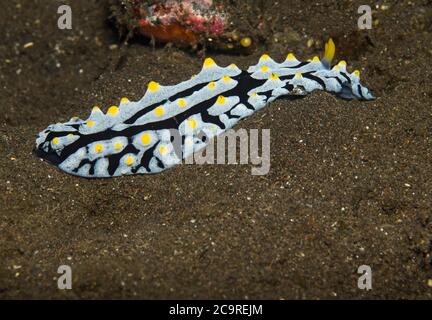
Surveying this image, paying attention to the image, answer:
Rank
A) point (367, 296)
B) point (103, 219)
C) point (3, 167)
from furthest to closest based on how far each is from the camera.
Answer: point (3, 167), point (103, 219), point (367, 296)

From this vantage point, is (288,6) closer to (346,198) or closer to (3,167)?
(346,198)

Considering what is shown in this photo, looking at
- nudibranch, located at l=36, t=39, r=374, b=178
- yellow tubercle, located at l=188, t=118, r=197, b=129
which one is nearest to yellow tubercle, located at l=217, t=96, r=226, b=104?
nudibranch, located at l=36, t=39, r=374, b=178

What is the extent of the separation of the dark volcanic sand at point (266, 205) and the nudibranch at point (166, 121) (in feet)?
0.42

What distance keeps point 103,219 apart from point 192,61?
2.51 meters

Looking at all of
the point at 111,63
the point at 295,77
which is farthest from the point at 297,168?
the point at 111,63

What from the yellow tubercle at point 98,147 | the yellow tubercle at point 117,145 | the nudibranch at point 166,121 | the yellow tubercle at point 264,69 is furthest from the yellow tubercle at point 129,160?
the yellow tubercle at point 264,69

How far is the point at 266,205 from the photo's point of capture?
11.7 ft

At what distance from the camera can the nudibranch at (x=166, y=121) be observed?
3.96 metres

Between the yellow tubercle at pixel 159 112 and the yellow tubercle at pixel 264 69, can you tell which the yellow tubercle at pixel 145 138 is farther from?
the yellow tubercle at pixel 264 69

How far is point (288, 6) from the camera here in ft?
18.1

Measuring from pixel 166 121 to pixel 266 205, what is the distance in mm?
1219

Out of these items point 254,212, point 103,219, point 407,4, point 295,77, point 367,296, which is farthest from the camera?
point 407,4

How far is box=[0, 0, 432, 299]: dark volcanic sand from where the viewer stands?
3.12 m

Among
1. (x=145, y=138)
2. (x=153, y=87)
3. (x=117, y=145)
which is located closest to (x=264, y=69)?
(x=153, y=87)
